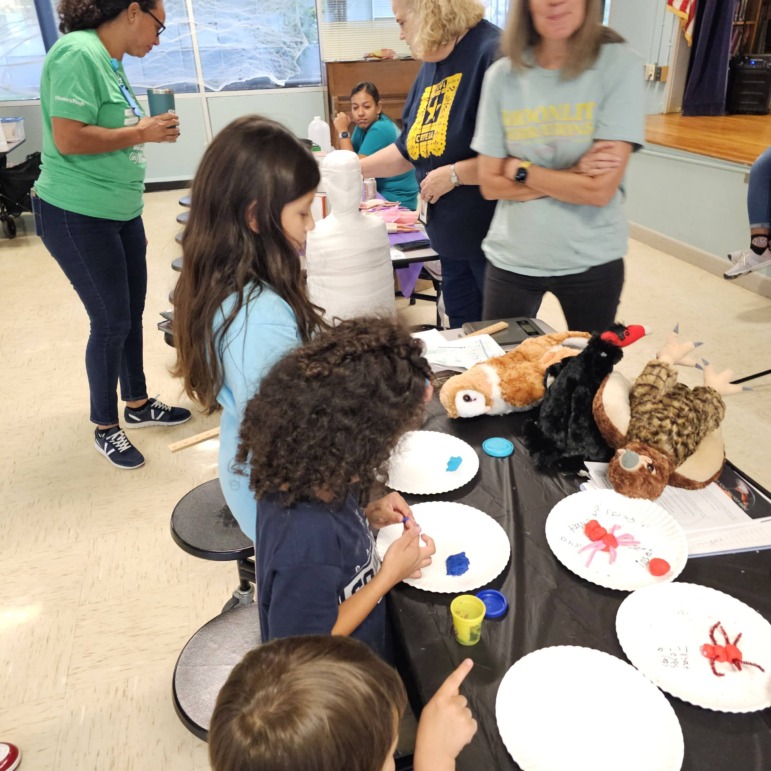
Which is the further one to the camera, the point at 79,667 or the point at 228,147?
the point at 79,667

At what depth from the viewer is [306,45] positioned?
20.8ft

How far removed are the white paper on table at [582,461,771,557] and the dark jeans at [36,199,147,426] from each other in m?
1.56

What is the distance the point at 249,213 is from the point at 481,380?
55cm

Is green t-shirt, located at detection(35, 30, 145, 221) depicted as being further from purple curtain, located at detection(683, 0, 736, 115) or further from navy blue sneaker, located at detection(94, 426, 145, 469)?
purple curtain, located at detection(683, 0, 736, 115)

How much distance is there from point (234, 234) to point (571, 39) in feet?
2.79

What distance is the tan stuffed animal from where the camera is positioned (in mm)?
1279

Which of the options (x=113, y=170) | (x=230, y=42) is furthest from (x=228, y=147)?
(x=230, y=42)

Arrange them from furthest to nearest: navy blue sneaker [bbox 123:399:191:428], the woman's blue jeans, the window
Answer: the window < the woman's blue jeans < navy blue sneaker [bbox 123:399:191:428]

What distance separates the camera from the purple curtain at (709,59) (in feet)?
16.3

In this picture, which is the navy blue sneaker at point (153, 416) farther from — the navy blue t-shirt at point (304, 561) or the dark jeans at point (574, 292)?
the navy blue t-shirt at point (304, 561)

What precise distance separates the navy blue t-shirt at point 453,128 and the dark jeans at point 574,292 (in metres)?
0.29

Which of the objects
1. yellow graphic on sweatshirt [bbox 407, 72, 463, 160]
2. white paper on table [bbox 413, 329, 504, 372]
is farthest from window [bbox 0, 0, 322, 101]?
white paper on table [bbox 413, 329, 504, 372]

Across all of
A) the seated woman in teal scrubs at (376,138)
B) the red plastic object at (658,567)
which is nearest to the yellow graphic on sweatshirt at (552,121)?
the red plastic object at (658,567)

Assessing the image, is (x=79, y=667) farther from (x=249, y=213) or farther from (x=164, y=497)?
(x=249, y=213)
